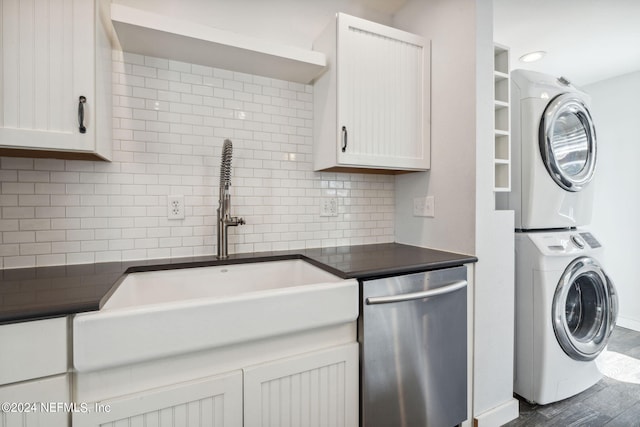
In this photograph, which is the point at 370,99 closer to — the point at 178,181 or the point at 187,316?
Answer: the point at 178,181

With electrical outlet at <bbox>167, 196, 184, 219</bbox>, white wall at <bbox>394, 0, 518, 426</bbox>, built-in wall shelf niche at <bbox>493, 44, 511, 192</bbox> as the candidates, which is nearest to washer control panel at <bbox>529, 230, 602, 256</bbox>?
white wall at <bbox>394, 0, 518, 426</bbox>

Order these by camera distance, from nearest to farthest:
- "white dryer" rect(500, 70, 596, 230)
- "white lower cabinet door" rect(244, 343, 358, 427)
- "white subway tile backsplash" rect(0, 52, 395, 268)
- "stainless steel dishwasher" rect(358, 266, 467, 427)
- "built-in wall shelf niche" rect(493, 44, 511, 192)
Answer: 1. "white lower cabinet door" rect(244, 343, 358, 427)
2. "stainless steel dishwasher" rect(358, 266, 467, 427)
3. "white subway tile backsplash" rect(0, 52, 395, 268)
4. "built-in wall shelf niche" rect(493, 44, 511, 192)
5. "white dryer" rect(500, 70, 596, 230)

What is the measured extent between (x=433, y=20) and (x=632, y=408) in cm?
257

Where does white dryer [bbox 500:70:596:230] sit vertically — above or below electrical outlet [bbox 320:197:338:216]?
above

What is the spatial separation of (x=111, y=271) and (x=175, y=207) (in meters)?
0.43

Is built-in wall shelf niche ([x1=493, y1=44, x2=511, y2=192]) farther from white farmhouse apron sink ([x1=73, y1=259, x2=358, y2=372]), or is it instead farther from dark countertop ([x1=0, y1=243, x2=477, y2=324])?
white farmhouse apron sink ([x1=73, y1=259, x2=358, y2=372])

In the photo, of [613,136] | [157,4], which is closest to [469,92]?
[157,4]

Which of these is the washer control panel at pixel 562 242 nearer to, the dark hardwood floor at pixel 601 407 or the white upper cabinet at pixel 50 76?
the dark hardwood floor at pixel 601 407

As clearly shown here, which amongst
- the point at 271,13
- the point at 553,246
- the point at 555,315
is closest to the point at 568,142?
the point at 553,246

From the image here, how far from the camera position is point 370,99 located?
65.2 inches

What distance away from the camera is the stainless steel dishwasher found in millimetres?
1210

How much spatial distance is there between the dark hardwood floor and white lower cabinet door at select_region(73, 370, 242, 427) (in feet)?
5.17

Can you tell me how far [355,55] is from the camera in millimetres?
1601

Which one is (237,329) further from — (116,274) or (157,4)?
(157,4)
